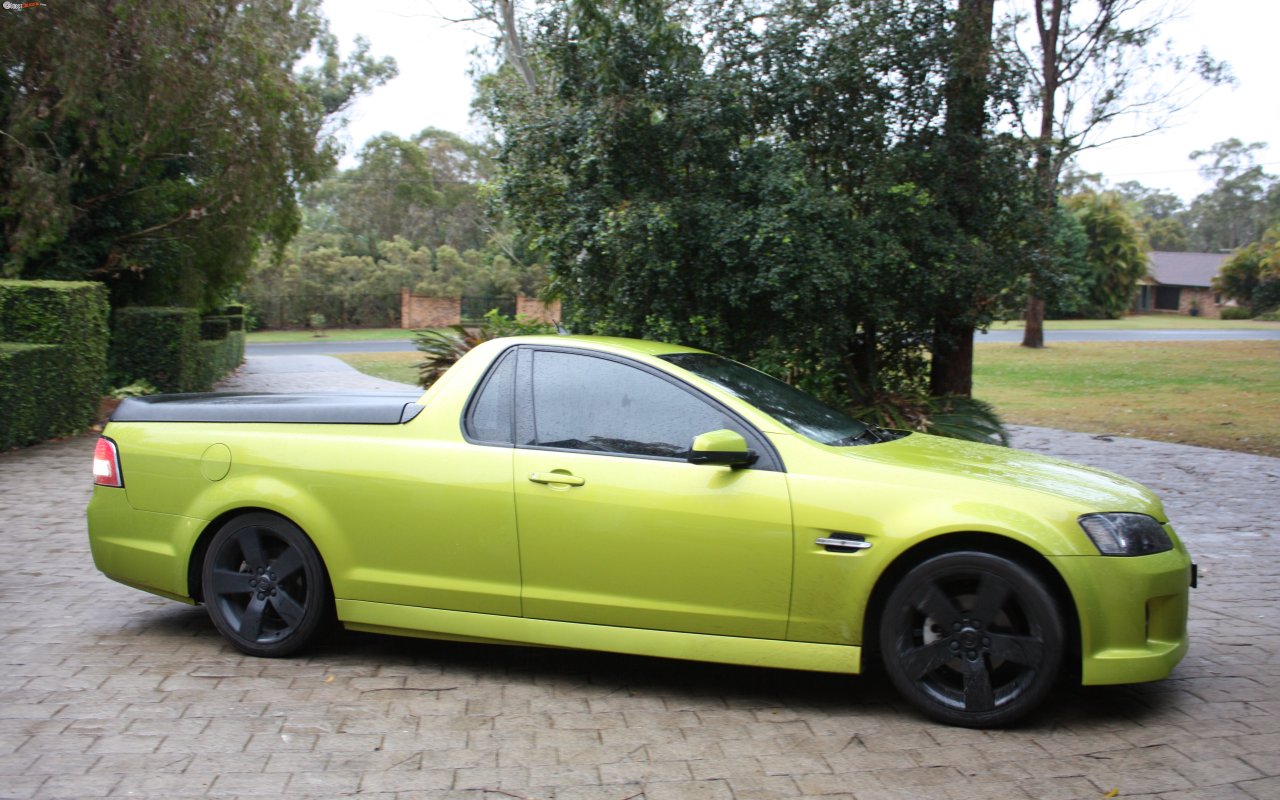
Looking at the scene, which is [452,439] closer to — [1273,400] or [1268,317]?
[1273,400]

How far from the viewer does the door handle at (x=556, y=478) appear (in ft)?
15.0

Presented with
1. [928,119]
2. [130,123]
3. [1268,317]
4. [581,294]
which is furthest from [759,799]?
[1268,317]

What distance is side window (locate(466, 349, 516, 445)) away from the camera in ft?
15.8

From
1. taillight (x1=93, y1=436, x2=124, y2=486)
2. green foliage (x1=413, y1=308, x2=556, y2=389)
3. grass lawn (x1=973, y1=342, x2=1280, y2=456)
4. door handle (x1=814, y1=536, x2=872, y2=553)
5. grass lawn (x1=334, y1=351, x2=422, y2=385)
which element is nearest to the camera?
door handle (x1=814, y1=536, x2=872, y2=553)

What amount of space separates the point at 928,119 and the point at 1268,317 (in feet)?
189

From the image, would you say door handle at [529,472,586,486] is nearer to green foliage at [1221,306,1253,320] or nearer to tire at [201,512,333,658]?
tire at [201,512,333,658]

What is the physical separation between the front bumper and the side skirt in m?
0.86

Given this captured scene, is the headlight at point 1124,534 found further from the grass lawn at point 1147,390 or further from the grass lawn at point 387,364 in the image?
the grass lawn at point 387,364

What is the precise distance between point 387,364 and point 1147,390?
1789cm

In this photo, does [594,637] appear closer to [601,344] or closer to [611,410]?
[611,410]

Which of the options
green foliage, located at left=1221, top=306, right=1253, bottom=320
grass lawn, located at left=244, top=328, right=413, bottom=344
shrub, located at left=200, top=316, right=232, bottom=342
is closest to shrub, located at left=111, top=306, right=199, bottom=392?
shrub, located at left=200, top=316, right=232, bottom=342

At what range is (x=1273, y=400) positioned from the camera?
1886cm

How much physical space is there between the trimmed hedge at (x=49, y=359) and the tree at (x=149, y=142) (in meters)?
2.66

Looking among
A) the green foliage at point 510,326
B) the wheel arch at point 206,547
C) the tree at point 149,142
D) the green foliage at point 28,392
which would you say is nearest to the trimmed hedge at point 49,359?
the green foliage at point 28,392
